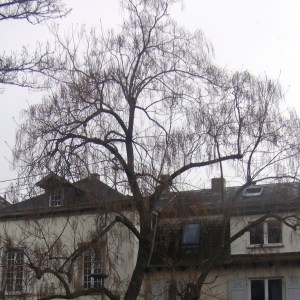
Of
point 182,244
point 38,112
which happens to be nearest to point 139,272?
point 38,112

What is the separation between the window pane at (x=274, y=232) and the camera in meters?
26.3

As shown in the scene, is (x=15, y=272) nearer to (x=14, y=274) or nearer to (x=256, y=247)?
(x=14, y=274)

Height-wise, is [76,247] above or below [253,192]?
below

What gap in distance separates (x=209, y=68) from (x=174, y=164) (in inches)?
126

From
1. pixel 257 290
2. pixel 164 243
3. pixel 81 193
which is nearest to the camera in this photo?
pixel 81 193

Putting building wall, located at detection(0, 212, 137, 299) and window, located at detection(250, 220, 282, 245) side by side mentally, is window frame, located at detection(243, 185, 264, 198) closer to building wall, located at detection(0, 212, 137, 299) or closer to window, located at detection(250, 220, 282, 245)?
window, located at detection(250, 220, 282, 245)

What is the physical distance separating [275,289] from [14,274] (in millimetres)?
10833

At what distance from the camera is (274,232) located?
27750mm

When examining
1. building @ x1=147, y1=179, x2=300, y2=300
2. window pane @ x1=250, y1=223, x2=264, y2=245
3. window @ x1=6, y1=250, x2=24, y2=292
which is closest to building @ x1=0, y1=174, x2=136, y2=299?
window @ x1=6, y1=250, x2=24, y2=292

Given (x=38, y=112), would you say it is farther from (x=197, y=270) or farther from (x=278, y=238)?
(x=278, y=238)

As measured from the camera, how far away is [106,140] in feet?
69.9

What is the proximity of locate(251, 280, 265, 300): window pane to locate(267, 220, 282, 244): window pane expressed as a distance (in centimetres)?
189

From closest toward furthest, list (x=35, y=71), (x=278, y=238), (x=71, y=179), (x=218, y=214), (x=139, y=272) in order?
(x=35, y=71)
(x=71, y=179)
(x=139, y=272)
(x=218, y=214)
(x=278, y=238)

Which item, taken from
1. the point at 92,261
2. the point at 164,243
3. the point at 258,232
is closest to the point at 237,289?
the point at 258,232
